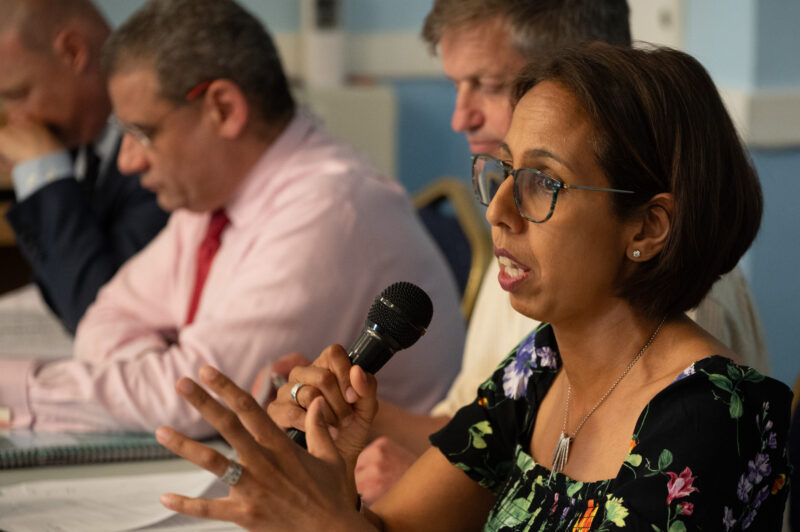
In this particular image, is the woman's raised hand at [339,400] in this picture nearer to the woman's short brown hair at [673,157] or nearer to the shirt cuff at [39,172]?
the woman's short brown hair at [673,157]

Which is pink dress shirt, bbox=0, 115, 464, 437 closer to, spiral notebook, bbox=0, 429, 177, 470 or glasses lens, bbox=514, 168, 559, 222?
spiral notebook, bbox=0, 429, 177, 470

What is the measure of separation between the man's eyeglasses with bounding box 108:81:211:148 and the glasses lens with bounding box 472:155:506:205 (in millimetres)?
777

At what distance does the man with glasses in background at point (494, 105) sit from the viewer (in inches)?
50.3

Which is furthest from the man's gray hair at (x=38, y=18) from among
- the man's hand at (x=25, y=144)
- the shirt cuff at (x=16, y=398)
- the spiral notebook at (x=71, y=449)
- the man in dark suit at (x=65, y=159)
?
the spiral notebook at (x=71, y=449)

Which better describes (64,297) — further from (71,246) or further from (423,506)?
(423,506)

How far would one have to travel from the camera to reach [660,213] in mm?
932

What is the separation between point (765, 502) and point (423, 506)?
371 mm

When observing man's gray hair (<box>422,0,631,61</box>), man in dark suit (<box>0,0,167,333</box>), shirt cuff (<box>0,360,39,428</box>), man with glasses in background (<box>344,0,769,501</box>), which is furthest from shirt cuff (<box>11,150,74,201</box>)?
man's gray hair (<box>422,0,631,61</box>)

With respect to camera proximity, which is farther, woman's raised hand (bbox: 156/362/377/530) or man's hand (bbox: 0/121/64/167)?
man's hand (bbox: 0/121/64/167)

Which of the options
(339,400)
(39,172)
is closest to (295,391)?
(339,400)

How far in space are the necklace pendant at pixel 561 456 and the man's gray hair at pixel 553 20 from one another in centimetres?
57

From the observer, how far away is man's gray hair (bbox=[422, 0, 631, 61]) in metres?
1.37

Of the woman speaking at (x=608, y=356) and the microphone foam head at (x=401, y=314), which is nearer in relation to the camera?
the woman speaking at (x=608, y=356)

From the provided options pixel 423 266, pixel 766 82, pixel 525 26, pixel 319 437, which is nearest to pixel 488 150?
pixel 525 26
